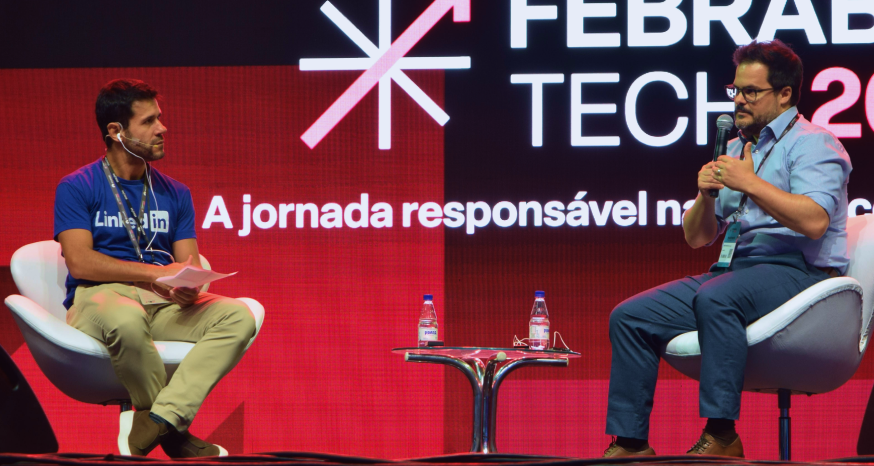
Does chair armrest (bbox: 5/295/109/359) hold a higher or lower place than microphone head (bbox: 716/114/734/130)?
lower

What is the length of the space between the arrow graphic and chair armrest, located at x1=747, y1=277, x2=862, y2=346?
2.10 meters

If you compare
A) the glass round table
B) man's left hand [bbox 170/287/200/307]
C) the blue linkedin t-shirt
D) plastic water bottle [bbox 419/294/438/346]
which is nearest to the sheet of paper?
man's left hand [bbox 170/287/200/307]

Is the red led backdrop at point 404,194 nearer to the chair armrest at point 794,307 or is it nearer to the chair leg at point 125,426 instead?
the chair leg at point 125,426

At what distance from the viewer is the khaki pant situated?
2617mm

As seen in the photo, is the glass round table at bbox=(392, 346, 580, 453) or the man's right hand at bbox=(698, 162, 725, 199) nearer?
the man's right hand at bbox=(698, 162, 725, 199)

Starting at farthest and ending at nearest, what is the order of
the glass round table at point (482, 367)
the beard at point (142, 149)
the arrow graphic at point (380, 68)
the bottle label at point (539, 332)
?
the arrow graphic at point (380, 68) → the bottle label at point (539, 332) → the beard at point (142, 149) → the glass round table at point (482, 367)

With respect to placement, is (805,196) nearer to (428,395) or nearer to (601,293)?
(601,293)

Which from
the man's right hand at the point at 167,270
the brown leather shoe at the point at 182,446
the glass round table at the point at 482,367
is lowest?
the brown leather shoe at the point at 182,446

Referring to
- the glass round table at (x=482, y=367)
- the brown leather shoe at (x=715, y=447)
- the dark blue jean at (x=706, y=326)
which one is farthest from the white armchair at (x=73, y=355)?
the brown leather shoe at (x=715, y=447)

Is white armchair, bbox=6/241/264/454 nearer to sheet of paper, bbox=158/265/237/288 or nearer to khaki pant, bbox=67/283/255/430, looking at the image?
khaki pant, bbox=67/283/255/430

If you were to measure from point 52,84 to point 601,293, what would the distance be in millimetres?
2676

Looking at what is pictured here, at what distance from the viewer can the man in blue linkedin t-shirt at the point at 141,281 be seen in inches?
103

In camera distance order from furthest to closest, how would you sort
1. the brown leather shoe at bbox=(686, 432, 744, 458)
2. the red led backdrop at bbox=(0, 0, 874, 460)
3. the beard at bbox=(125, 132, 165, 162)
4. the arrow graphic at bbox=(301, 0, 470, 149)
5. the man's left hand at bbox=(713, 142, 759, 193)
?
the arrow graphic at bbox=(301, 0, 470, 149)
the red led backdrop at bbox=(0, 0, 874, 460)
the beard at bbox=(125, 132, 165, 162)
the man's left hand at bbox=(713, 142, 759, 193)
the brown leather shoe at bbox=(686, 432, 744, 458)

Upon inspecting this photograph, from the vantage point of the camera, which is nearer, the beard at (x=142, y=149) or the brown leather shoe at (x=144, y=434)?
the brown leather shoe at (x=144, y=434)
